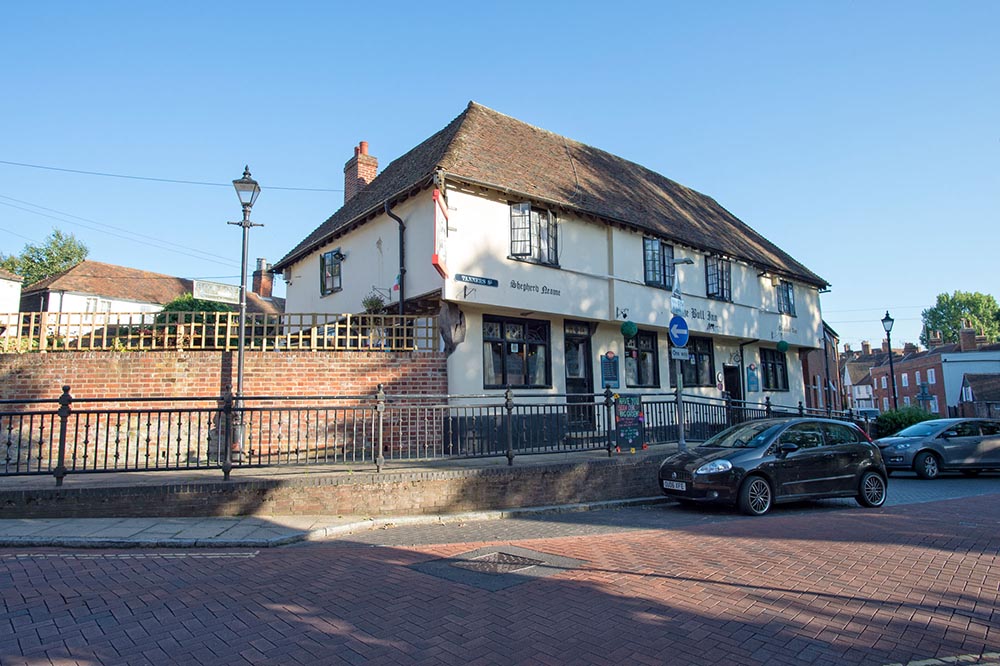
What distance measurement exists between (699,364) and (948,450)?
7.71 m

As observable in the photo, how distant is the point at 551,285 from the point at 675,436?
492 cm

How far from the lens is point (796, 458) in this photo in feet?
→ 33.5

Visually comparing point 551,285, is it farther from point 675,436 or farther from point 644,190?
point 644,190

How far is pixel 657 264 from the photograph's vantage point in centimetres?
1912

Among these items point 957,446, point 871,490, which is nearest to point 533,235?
point 871,490

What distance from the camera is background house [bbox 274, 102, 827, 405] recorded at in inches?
574

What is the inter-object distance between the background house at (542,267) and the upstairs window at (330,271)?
69 mm

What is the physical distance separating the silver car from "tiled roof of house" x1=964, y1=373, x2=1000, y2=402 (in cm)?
3813

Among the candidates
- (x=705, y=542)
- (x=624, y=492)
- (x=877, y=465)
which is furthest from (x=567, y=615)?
(x=877, y=465)

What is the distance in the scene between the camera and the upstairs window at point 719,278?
69.7 ft

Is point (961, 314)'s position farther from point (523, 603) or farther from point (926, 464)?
point (523, 603)

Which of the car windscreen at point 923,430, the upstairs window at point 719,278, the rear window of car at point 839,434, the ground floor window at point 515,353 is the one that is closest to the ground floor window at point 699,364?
the upstairs window at point 719,278

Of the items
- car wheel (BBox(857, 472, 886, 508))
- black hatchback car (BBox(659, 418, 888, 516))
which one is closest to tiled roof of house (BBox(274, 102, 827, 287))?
black hatchback car (BBox(659, 418, 888, 516))

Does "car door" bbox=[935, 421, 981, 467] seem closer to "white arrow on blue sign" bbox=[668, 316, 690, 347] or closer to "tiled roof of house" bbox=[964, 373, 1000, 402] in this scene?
"white arrow on blue sign" bbox=[668, 316, 690, 347]
